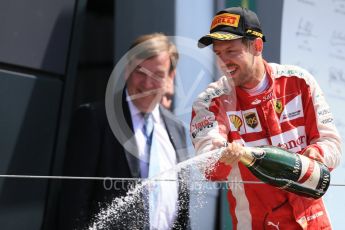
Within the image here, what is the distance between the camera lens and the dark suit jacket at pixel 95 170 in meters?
3.43

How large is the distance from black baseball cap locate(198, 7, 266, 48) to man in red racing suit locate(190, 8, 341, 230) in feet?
0.06

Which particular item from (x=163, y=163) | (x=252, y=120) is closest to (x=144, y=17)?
(x=163, y=163)

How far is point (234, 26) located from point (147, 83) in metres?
0.75

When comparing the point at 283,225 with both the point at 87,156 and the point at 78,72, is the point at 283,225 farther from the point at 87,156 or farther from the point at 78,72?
the point at 78,72

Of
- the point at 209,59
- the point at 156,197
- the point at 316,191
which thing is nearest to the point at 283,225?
the point at 316,191

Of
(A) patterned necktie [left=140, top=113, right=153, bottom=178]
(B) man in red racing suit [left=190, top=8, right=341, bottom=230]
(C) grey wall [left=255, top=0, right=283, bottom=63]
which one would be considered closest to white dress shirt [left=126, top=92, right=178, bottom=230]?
(A) patterned necktie [left=140, top=113, right=153, bottom=178]

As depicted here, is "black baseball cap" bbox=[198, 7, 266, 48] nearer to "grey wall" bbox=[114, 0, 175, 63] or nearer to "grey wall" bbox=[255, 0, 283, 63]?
"grey wall" bbox=[114, 0, 175, 63]

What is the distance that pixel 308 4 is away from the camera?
4.99 meters

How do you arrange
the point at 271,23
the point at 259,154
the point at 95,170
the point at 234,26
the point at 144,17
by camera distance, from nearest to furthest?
the point at 259,154 → the point at 234,26 → the point at 95,170 → the point at 144,17 → the point at 271,23

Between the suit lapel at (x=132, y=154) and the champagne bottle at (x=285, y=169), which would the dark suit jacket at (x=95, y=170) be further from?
the champagne bottle at (x=285, y=169)

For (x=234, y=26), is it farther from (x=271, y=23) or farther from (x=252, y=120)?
(x=271, y=23)

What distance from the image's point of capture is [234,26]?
2.95 metres

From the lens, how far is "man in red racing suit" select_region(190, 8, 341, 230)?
289cm

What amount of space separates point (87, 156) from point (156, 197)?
15.8 inches
